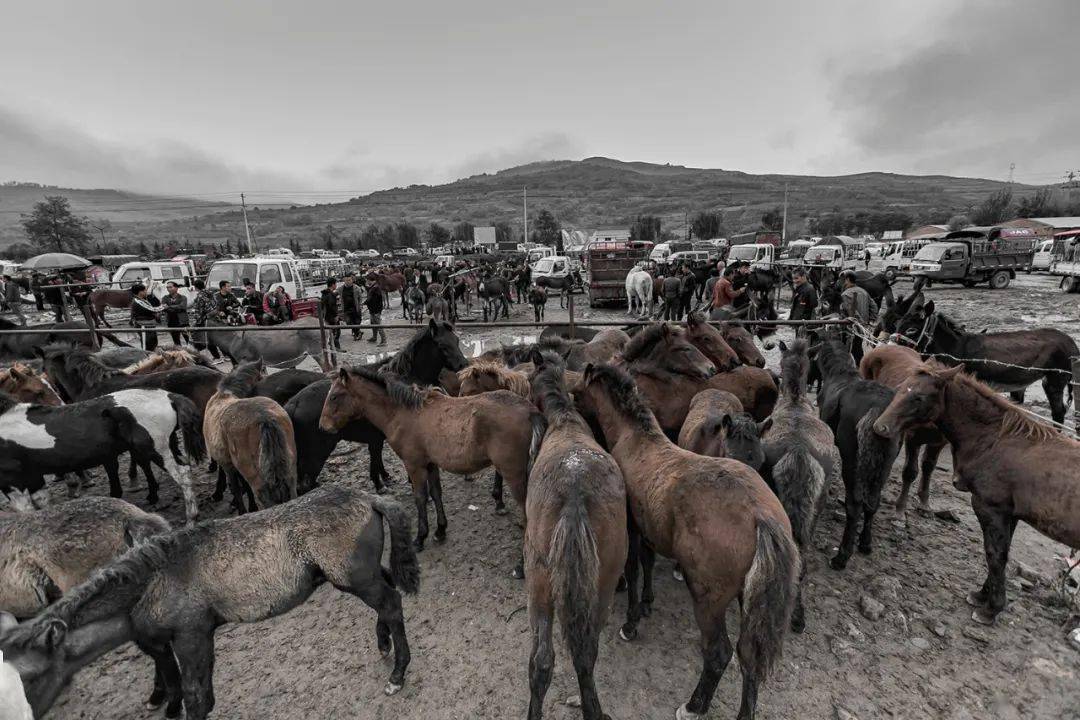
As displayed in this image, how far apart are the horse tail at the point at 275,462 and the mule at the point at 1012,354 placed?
7.63m

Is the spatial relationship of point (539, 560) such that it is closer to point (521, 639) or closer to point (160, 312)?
point (521, 639)

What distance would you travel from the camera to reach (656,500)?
294 cm

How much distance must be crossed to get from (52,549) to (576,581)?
10.5 feet

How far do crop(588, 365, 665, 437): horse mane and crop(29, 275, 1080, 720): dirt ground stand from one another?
1514 millimetres

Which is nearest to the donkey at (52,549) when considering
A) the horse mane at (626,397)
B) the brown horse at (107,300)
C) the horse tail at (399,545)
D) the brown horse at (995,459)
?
the horse tail at (399,545)

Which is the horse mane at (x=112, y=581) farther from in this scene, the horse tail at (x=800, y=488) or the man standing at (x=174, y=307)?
the man standing at (x=174, y=307)

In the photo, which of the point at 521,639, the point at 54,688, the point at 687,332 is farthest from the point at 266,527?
the point at 687,332

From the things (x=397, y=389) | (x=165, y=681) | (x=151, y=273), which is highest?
(x=151, y=273)

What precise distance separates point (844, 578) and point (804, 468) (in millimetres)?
1437

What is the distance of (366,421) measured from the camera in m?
5.22

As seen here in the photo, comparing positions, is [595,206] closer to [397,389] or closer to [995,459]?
[397,389]

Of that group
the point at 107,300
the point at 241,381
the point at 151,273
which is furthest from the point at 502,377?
the point at 151,273

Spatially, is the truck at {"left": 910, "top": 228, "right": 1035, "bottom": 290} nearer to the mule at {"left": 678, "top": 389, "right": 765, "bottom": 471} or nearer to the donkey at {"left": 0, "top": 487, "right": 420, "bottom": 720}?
the mule at {"left": 678, "top": 389, "right": 765, "bottom": 471}

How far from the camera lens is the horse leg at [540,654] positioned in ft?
8.45
